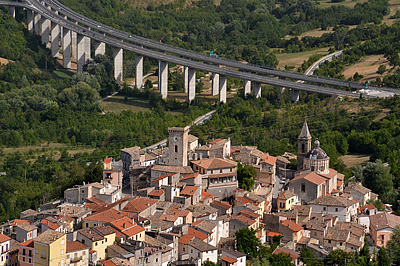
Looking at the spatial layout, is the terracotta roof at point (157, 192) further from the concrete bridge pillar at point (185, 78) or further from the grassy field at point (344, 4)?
the grassy field at point (344, 4)

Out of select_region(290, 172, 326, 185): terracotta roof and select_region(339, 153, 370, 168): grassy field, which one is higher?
select_region(339, 153, 370, 168): grassy field

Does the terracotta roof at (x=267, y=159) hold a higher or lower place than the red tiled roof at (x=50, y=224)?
higher

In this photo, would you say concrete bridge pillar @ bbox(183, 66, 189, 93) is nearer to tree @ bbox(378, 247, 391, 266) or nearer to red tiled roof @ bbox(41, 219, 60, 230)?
tree @ bbox(378, 247, 391, 266)

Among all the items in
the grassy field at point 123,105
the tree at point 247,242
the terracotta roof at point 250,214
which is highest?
the grassy field at point 123,105

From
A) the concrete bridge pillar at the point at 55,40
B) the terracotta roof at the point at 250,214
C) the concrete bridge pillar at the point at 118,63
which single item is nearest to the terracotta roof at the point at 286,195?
the terracotta roof at the point at 250,214

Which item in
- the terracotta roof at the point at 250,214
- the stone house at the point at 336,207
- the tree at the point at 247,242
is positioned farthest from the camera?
the stone house at the point at 336,207

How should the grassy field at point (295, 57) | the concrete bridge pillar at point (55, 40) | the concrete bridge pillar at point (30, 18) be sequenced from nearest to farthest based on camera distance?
the concrete bridge pillar at point (55, 40) → the grassy field at point (295, 57) → the concrete bridge pillar at point (30, 18)

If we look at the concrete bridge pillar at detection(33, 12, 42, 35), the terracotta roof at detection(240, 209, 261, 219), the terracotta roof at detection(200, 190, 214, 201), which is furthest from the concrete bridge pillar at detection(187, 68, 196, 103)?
the terracotta roof at detection(240, 209, 261, 219)

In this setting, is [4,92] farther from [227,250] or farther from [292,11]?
[292,11]
